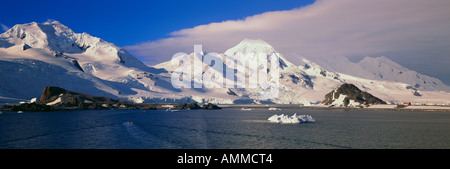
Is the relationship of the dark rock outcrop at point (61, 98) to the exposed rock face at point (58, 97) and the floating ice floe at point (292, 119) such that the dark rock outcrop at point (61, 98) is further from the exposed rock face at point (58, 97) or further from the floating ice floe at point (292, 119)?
the floating ice floe at point (292, 119)

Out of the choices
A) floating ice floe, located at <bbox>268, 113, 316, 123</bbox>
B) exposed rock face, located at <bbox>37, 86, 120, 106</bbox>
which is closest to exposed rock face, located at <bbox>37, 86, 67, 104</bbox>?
exposed rock face, located at <bbox>37, 86, 120, 106</bbox>

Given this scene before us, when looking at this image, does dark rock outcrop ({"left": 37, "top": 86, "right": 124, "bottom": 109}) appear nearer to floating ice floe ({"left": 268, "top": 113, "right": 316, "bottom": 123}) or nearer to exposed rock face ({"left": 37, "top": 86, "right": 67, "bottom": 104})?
exposed rock face ({"left": 37, "top": 86, "right": 67, "bottom": 104})

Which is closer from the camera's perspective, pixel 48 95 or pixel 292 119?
pixel 292 119

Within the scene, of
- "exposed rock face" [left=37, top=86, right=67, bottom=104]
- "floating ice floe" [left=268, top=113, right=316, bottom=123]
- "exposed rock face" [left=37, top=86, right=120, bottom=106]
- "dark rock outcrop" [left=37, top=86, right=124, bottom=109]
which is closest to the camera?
"floating ice floe" [left=268, top=113, right=316, bottom=123]

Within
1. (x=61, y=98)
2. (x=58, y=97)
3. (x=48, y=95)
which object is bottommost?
(x=61, y=98)

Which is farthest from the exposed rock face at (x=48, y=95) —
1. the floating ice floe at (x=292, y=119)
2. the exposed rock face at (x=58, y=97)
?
the floating ice floe at (x=292, y=119)

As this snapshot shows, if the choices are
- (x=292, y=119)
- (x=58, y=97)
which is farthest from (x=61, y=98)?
(x=292, y=119)

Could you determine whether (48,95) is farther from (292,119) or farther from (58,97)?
(292,119)

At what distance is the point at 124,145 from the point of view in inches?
1575
